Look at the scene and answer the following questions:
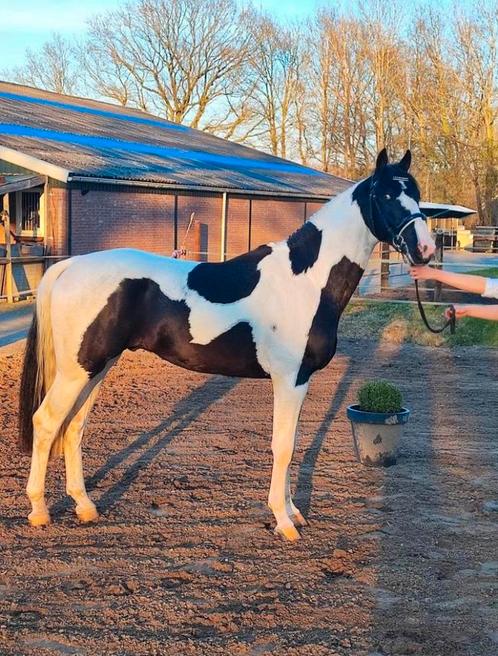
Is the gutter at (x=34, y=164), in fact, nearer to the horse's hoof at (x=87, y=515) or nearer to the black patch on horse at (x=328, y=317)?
the horse's hoof at (x=87, y=515)

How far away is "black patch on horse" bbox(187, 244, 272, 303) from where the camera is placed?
14.1 feet

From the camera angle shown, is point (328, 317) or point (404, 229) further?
point (328, 317)

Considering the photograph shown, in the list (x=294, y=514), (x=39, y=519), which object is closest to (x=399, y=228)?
(x=294, y=514)

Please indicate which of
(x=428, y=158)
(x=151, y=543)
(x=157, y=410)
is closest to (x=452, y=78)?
(x=428, y=158)

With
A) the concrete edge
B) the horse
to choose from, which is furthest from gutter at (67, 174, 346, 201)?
the horse

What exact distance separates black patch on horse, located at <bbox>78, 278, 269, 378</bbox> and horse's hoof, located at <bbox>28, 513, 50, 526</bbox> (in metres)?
0.88

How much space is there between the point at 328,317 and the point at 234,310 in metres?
0.55

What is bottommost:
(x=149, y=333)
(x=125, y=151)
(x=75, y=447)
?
(x=75, y=447)

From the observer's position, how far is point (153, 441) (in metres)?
6.07

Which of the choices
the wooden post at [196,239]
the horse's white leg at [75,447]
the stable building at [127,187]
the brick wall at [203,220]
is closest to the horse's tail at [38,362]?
the horse's white leg at [75,447]

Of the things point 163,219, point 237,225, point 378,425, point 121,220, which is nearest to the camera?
point 378,425

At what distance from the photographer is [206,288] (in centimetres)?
430

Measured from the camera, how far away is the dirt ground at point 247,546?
3.18 m

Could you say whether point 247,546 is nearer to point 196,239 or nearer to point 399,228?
point 399,228
